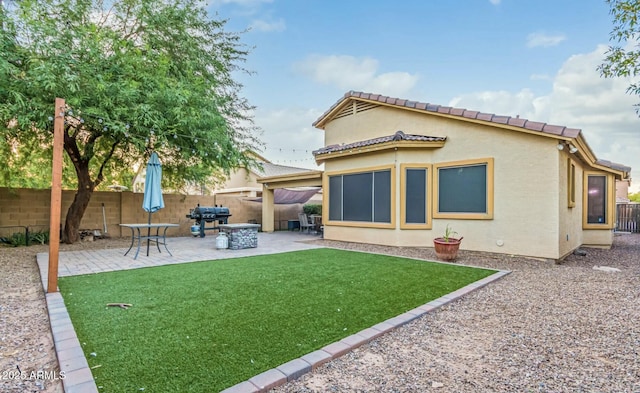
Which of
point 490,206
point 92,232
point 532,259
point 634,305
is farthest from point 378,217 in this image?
point 92,232

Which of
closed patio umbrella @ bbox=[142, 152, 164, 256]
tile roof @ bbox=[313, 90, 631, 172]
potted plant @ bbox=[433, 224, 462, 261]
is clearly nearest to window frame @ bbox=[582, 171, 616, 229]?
tile roof @ bbox=[313, 90, 631, 172]

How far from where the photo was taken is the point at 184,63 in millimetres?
9594

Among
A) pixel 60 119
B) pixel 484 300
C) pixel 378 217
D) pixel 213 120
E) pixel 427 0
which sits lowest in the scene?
pixel 484 300

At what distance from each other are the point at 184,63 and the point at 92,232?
7131 mm

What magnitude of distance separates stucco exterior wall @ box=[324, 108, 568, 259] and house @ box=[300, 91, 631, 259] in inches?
1.0

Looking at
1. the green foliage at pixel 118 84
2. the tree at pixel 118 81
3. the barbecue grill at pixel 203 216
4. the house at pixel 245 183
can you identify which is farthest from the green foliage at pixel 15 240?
the house at pixel 245 183

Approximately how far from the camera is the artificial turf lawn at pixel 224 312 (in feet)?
8.52

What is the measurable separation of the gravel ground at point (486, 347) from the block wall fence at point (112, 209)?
6479 mm

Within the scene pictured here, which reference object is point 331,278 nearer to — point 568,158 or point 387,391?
point 387,391

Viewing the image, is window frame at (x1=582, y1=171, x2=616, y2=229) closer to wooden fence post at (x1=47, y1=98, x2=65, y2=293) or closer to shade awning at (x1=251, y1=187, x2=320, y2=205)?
shade awning at (x1=251, y1=187, x2=320, y2=205)

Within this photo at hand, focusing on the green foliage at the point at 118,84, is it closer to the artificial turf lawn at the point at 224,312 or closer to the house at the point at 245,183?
the artificial turf lawn at the point at 224,312

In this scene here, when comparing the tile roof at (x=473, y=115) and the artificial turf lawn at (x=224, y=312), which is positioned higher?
the tile roof at (x=473, y=115)

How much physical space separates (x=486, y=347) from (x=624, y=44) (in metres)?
8.32

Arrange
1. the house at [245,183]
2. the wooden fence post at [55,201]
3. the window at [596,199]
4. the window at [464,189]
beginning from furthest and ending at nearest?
the house at [245,183], the window at [596,199], the window at [464,189], the wooden fence post at [55,201]
